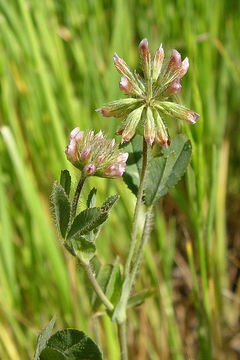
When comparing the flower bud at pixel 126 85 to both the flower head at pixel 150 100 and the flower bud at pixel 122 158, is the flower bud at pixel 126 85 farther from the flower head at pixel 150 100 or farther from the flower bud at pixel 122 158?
the flower bud at pixel 122 158

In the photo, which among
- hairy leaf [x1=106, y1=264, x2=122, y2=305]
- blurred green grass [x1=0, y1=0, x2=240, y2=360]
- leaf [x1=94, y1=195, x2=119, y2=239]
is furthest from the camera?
blurred green grass [x1=0, y1=0, x2=240, y2=360]

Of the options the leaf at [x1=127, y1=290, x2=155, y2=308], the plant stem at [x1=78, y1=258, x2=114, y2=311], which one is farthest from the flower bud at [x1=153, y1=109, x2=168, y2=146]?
the leaf at [x1=127, y1=290, x2=155, y2=308]

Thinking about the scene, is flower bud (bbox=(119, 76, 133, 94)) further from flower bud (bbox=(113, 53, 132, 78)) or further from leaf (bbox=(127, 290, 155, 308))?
leaf (bbox=(127, 290, 155, 308))

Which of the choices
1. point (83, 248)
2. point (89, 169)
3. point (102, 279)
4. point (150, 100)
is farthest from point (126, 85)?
point (102, 279)

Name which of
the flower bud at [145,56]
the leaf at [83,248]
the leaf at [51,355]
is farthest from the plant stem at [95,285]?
the flower bud at [145,56]

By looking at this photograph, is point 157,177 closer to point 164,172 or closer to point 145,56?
point 164,172

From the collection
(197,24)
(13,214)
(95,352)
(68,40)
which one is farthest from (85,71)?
(95,352)
